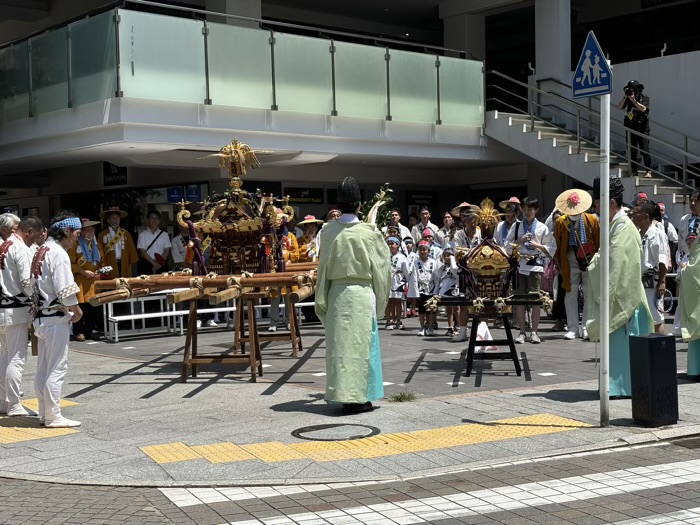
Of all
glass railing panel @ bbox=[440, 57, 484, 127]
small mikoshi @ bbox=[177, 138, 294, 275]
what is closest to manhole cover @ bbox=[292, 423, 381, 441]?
small mikoshi @ bbox=[177, 138, 294, 275]

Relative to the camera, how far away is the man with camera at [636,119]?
19.9 meters

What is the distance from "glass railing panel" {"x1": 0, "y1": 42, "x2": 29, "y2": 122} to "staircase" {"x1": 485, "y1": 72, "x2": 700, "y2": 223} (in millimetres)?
10128

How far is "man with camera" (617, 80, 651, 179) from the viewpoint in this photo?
19906 millimetres

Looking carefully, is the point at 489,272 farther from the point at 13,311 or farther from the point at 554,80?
the point at 554,80

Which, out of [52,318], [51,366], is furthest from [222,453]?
[52,318]

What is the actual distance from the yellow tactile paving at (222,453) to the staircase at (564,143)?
44.0ft

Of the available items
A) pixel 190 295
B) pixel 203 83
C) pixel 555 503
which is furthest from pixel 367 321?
pixel 203 83

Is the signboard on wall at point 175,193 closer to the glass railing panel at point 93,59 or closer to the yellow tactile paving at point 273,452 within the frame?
the glass railing panel at point 93,59

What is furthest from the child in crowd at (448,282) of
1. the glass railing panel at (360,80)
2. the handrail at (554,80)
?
the handrail at (554,80)

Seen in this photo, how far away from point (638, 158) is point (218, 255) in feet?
37.2

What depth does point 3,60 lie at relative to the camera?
18.9m

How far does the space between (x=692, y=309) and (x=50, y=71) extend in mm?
12350

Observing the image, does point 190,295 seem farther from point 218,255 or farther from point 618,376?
point 618,376

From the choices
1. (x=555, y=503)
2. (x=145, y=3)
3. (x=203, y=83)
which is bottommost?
(x=555, y=503)
